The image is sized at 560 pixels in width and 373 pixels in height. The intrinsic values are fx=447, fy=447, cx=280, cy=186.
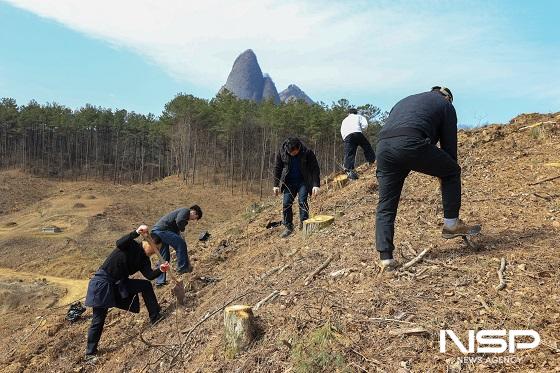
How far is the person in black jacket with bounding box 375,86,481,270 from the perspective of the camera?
398cm

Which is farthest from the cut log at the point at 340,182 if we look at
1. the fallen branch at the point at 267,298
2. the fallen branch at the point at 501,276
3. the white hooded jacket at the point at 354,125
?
the fallen branch at the point at 501,276

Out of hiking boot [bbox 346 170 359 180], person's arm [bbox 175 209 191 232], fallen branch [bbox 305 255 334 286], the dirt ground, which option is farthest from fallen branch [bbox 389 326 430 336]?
hiking boot [bbox 346 170 359 180]

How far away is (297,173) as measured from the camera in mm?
7191

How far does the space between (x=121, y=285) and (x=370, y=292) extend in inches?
137

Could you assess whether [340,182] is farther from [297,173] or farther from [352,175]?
[297,173]

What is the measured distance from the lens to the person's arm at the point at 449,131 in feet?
13.6

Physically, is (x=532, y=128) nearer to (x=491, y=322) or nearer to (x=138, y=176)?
(x=491, y=322)

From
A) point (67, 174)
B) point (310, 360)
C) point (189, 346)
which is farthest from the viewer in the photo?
point (67, 174)

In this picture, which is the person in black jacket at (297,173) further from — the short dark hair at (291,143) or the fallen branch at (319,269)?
the fallen branch at (319,269)

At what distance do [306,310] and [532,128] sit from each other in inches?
314

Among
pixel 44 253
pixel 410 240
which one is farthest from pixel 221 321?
pixel 44 253

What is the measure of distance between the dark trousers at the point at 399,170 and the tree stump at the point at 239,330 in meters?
1.37

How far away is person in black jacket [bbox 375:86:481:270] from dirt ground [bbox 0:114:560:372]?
43 cm

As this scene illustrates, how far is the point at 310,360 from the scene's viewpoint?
315 centimetres
